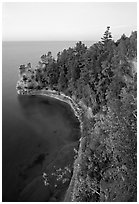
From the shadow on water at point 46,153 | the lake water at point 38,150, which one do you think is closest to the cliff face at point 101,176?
the shadow on water at point 46,153

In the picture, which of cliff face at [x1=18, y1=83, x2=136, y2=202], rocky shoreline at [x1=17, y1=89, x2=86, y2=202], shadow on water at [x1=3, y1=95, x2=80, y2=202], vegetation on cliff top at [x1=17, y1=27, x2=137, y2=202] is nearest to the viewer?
cliff face at [x1=18, y1=83, x2=136, y2=202]

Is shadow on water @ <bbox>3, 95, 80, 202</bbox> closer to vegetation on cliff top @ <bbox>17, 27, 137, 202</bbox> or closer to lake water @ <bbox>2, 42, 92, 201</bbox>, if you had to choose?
lake water @ <bbox>2, 42, 92, 201</bbox>

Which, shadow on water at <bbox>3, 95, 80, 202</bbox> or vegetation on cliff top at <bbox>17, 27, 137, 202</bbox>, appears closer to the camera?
vegetation on cliff top at <bbox>17, 27, 137, 202</bbox>

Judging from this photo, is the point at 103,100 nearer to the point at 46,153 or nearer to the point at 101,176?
the point at 46,153

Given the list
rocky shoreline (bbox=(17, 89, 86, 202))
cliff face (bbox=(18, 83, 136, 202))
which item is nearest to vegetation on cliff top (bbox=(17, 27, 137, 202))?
cliff face (bbox=(18, 83, 136, 202))

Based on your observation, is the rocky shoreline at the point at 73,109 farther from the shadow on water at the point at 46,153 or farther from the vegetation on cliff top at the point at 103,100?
the vegetation on cliff top at the point at 103,100

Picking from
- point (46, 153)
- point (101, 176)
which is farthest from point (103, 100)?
point (101, 176)

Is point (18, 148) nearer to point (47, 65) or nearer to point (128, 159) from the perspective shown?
point (128, 159)
